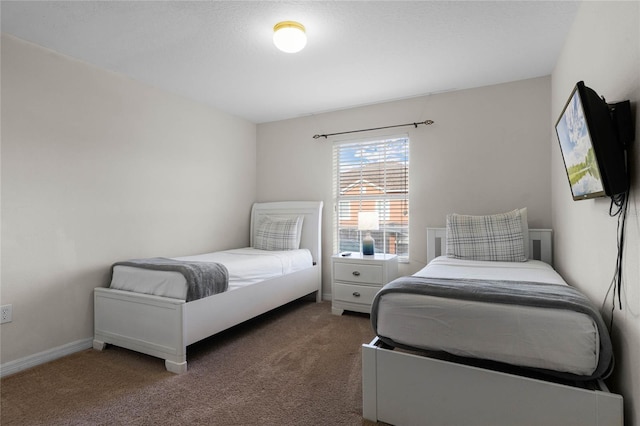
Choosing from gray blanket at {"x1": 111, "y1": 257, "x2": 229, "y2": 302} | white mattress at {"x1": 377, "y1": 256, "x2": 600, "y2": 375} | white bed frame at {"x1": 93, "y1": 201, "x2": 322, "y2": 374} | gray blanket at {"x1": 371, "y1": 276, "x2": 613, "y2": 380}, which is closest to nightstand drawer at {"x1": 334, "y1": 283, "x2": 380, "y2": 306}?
white bed frame at {"x1": 93, "y1": 201, "x2": 322, "y2": 374}

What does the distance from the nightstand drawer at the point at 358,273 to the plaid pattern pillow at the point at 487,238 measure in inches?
29.4

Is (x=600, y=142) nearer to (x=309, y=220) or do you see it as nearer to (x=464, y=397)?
(x=464, y=397)


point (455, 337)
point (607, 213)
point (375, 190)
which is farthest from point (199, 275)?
point (607, 213)

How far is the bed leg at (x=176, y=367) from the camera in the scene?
2.23 meters

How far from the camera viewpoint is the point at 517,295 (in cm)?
149

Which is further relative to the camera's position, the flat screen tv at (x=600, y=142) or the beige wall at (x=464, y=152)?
the beige wall at (x=464, y=152)

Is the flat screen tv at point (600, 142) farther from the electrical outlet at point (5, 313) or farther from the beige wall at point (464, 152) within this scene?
the electrical outlet at point (5, 313)

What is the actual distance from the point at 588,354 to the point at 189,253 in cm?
338

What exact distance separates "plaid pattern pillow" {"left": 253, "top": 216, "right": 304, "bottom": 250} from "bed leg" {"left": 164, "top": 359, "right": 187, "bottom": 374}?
1.83m

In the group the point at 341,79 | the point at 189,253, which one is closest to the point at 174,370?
the point at 189,253

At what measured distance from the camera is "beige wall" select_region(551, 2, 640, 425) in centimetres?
125

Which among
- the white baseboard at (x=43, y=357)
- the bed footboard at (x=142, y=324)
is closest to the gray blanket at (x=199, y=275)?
the bed footboard at (x=142, y=324)

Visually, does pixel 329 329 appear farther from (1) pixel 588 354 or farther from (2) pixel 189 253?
(1) pixel 588 354

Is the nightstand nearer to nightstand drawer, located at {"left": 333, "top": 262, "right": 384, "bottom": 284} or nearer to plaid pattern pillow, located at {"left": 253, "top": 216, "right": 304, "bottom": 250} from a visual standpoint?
nightstand drawer, located at {"left": 333, "top": 262, "right": 384, "bottom": 284}
